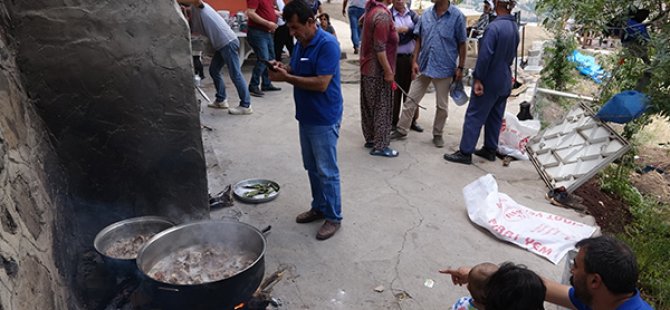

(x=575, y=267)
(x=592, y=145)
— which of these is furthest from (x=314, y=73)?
(x=592, y=145)

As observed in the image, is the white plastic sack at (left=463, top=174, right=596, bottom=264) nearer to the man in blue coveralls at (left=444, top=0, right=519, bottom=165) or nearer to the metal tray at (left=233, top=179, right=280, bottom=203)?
the man in blue coveralls at (left=444, top=0, right=519, bottom=165)

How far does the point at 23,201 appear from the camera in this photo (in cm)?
260

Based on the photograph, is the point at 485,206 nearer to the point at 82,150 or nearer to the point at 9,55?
the point at 82,150

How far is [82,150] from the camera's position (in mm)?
3488

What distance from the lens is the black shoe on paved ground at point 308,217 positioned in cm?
432

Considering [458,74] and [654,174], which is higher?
[458,74]

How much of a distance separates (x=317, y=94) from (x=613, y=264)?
230cm

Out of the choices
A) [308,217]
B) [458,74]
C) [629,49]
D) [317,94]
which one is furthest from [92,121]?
[629,49]

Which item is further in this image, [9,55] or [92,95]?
[92,95]

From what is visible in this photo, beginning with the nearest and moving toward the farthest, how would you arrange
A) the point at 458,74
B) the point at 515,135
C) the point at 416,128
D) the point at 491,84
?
the point at 491,84 < the point at 458,74 < the point at 515,135 < the point at 416,128

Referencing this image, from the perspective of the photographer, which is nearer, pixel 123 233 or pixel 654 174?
pixel 123 233

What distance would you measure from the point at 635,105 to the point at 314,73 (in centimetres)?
295

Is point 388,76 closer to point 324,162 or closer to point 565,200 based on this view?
point 324,162

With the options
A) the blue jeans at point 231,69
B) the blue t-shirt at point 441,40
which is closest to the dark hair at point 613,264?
the blue t-shirt at point 441,40
